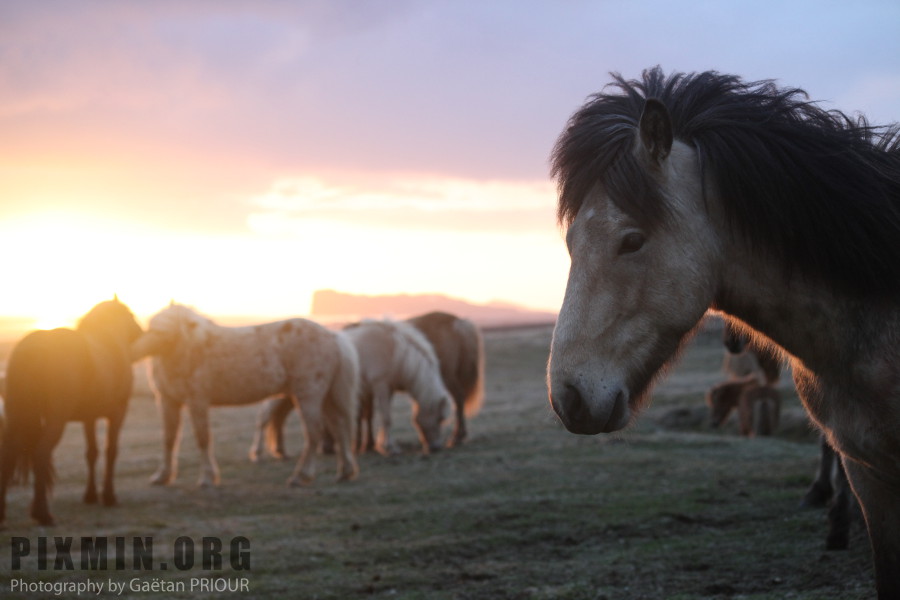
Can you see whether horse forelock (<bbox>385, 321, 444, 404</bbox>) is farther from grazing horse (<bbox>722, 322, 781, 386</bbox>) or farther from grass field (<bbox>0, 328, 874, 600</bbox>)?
grazing horse (<bbox>722, 322, 781, 386</bbox>)

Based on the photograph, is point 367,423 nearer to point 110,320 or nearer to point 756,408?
point 110,320

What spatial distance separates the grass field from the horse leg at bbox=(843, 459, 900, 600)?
73 centimetres

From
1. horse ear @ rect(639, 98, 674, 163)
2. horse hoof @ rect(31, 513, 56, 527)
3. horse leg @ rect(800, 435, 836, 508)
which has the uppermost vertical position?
horse ear @ rect(639, 98, 674, 163)

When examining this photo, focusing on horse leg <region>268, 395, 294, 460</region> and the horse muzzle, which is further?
horse leg <region>268, 395, 294, 460</region>

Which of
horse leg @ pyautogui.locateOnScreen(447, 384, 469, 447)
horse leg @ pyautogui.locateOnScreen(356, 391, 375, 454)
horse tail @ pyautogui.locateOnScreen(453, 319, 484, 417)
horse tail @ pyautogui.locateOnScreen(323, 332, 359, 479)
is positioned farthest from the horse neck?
horse tail @ pyautogui.locateOnScreen(453, 319, 484, 417)

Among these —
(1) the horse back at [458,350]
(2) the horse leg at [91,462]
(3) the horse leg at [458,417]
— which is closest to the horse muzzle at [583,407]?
(2) the horse leg at [91,462]

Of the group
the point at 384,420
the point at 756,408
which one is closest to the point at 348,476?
the point at 384,420

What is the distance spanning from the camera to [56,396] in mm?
7305

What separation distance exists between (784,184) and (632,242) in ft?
1.68

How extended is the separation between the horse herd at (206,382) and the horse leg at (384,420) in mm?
17

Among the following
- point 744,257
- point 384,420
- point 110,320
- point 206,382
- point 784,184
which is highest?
point 784,184

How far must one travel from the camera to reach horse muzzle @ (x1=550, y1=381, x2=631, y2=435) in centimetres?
233

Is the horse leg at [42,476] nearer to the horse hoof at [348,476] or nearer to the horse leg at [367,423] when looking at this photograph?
the horse hoof at [348,476]

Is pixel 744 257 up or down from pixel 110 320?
up
